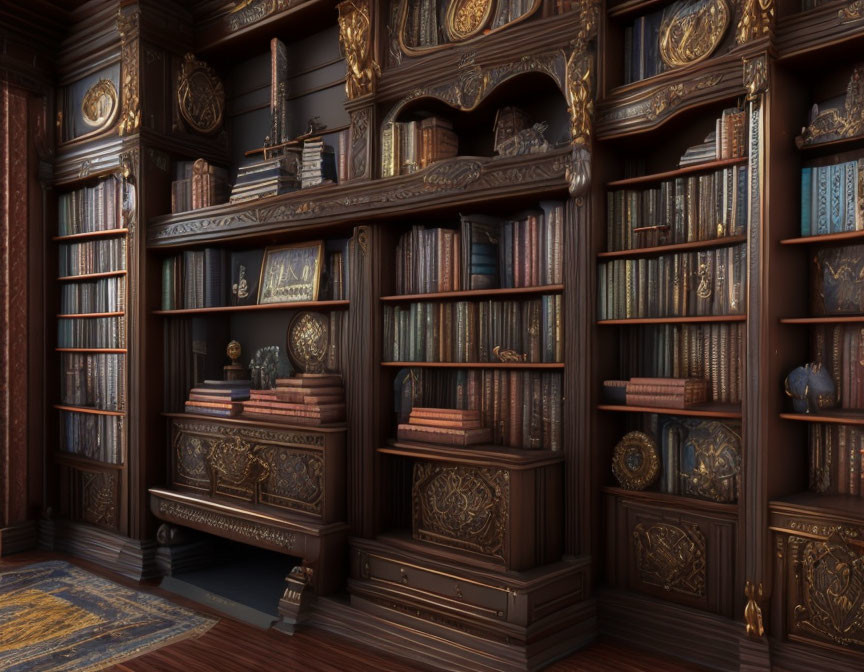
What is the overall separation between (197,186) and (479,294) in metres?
2.18

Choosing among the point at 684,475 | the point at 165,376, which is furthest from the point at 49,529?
the point at 684,475

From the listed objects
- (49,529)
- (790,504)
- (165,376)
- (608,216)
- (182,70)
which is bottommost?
(49,529)

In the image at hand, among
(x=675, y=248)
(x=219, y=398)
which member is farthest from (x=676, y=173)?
(x=219, y=398)

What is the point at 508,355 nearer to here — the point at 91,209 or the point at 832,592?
the point at 832,592

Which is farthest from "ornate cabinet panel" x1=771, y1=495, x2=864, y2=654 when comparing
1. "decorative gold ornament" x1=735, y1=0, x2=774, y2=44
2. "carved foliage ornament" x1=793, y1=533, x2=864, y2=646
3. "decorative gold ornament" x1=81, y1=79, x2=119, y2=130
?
"decorative gold ornament" x1=81, y1=79, x2=119, y2=130

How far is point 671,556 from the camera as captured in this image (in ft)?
9.78

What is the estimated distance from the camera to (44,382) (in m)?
5.13

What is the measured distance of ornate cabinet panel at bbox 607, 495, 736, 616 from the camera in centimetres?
285

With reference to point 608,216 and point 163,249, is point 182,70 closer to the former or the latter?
point 163,249

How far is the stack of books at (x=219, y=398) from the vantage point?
13.6ft

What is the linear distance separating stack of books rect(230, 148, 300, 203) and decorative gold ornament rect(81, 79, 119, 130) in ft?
4.18

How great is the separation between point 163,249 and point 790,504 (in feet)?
12.5

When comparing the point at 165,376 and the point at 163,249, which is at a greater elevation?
the point at 163,249

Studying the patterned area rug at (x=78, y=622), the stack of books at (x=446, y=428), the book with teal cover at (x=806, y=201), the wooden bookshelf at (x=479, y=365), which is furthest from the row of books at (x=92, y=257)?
the book with teal cover at (x=806, y=201)
